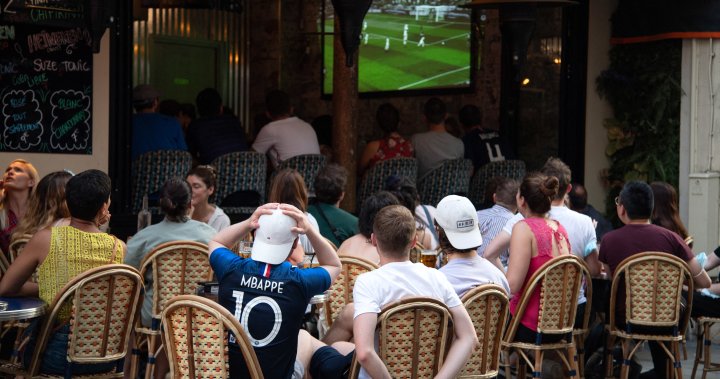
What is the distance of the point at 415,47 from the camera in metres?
12.9

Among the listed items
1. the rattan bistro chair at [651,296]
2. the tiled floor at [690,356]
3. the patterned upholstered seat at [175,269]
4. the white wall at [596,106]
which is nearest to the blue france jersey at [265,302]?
the patterned upholstered seat at [175,269]

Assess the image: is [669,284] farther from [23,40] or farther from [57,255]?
[23,40]

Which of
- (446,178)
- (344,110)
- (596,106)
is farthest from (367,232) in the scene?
(596,106)

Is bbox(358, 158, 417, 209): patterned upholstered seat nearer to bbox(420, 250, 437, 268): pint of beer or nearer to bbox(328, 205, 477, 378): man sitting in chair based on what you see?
bbox(420, 250, 437, 268): pint of beer

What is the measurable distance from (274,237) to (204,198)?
293cm

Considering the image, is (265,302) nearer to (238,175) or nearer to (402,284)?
(402,284)

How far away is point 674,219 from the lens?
7.65 meters

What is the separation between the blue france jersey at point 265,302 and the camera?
4359 millimetres

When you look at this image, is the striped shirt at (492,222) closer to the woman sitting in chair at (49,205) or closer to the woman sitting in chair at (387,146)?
the woman sitting in chair at (49,205)

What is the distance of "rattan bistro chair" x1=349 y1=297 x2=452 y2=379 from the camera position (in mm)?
4367

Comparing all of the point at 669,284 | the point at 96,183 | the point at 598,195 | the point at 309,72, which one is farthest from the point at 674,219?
the point at 309,72

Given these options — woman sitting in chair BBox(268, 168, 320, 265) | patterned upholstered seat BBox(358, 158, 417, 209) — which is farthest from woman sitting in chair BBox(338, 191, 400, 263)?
patterned upholstered seat BBox(358, 158, 417, 209)

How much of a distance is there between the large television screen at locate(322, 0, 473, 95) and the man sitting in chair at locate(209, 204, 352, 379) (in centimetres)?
835

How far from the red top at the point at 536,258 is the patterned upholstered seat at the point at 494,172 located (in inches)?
144
